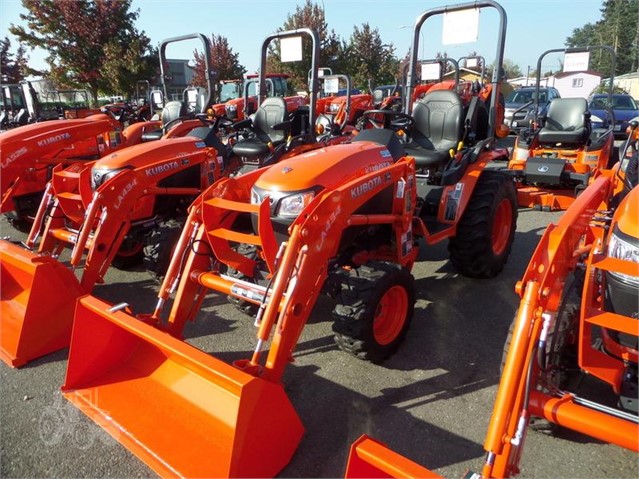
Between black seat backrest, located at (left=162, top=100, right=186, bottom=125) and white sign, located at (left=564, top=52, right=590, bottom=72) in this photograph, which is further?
black seat backrest, located at (left=162, top=100, right=186, bottom=125)

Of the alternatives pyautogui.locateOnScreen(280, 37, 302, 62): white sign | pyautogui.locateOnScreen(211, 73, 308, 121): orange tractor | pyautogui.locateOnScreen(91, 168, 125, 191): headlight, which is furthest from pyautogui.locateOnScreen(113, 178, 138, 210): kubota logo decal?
pyautogui.locateOnScreen(211, 73, 308, 121): orange tractor

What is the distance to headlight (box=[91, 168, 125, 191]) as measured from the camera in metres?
4.25

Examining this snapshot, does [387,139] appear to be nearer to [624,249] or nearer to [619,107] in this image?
[624,249]

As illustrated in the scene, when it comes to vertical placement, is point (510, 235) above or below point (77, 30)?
below

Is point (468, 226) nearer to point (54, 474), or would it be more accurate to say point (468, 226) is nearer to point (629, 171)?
point (629, 171)

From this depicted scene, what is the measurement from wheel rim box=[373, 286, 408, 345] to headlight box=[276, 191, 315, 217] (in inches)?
31.8

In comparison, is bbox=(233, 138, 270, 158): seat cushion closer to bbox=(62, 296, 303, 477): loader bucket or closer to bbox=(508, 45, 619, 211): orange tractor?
bbox=(508, 45, 619, 211): orange tractor

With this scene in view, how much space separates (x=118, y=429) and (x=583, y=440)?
2335mm

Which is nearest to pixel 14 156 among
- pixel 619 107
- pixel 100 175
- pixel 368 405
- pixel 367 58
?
pixel 100 175

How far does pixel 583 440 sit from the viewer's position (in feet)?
7.76

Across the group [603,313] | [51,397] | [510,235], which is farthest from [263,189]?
[510,235]

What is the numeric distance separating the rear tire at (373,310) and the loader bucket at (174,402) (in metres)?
0.75

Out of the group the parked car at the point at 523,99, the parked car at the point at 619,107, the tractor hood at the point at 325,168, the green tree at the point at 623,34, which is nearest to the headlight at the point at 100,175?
the tractor hood at the point at 325,168

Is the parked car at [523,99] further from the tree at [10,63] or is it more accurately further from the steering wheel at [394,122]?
the tree at [10,63]
